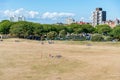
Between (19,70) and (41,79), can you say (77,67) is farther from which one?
(41,79)

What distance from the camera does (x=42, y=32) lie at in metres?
126

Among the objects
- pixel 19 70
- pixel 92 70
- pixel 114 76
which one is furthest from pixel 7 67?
pixel 114 76

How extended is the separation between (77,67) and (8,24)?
313 feet

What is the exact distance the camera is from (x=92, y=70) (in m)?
31.0

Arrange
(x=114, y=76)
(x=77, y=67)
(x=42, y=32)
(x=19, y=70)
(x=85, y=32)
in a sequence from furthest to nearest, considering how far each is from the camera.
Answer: (x=85, y=32) → (x=42, y=32) → (x=77, y=67) → (x=19, y=70) → (x=114, y=76)

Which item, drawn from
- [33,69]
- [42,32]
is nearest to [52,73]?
[33,69]

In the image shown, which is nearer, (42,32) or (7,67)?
(7,67)

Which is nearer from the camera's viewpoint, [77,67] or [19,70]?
[19,70]

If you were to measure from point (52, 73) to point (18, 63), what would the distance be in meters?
6.77

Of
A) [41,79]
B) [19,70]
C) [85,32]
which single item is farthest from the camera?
[85,32]

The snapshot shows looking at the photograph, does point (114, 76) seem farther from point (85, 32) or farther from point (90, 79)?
point (85, 32)

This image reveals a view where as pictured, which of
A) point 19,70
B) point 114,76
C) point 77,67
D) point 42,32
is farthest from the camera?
point 42,32

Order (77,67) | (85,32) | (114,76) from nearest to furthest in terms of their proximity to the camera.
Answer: (114,76)
(77,67)
(85,32)

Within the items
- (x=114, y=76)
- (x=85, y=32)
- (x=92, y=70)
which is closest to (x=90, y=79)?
(x=114, y=76)
